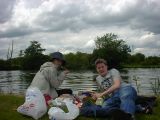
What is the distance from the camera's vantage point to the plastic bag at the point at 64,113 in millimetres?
6832

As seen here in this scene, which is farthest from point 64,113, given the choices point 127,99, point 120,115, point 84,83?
point 84,83

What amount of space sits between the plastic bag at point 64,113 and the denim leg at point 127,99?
989 mm

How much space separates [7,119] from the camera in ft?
24.1

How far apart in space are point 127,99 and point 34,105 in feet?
6.52

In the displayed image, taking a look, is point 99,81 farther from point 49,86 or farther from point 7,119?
point 7,119

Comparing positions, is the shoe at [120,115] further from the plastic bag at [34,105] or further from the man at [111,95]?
the plastic bag at [34,105]

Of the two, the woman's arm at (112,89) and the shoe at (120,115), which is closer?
the shoe at (120,115)

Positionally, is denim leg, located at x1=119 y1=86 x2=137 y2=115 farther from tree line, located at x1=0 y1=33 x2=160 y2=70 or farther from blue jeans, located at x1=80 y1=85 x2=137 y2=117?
tree line, located at x1=0 y1=33 x2=160 y2=70

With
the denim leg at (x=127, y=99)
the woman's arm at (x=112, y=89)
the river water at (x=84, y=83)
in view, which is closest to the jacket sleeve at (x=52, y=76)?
the woman's arm at (x=112, y=89)

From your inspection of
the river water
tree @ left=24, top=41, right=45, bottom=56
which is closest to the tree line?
tree @ left=24, top=41, right=45, bottom=56

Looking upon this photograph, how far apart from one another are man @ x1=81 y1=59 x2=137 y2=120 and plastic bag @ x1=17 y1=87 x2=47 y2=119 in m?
0.89

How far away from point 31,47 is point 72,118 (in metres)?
92.6

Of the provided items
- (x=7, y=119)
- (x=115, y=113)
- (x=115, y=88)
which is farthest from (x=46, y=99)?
(x=115, y=113)

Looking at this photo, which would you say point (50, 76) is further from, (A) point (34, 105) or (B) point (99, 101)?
(B) point (99, 101)
